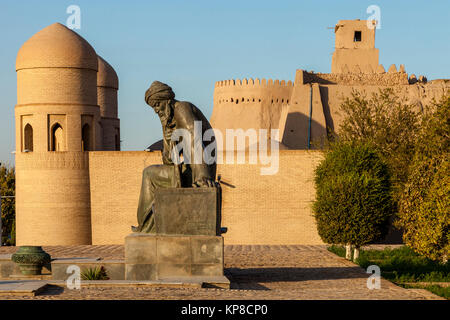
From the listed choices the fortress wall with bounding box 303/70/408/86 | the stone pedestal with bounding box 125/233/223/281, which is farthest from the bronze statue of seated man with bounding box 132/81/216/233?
the fortress wall with bounding box 303/70/408/86

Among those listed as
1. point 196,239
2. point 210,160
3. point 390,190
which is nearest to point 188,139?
point 210,160

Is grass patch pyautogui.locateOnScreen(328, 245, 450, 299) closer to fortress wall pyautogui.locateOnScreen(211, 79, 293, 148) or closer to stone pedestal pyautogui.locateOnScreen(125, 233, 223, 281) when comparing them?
stone pedestal pyautogui.locateOnScreen(125, 233, 223, 281)

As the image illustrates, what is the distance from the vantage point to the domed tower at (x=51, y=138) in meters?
26.1

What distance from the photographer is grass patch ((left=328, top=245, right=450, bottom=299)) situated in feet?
43.0

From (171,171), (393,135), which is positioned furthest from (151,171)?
(393,135)

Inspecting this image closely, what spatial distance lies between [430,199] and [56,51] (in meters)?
16.2

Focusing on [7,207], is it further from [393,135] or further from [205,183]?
[205,183]

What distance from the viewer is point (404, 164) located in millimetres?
19844

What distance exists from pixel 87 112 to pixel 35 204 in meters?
3.71

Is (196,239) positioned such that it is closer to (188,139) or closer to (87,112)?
(188,139)

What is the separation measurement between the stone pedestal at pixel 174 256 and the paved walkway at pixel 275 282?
0.48m

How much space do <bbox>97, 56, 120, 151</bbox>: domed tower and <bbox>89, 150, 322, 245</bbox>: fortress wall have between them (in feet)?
23.3

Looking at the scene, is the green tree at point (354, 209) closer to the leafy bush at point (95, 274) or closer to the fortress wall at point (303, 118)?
the leafy bush at point (95, 274)

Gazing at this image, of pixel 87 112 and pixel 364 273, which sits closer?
pixel 364 273
